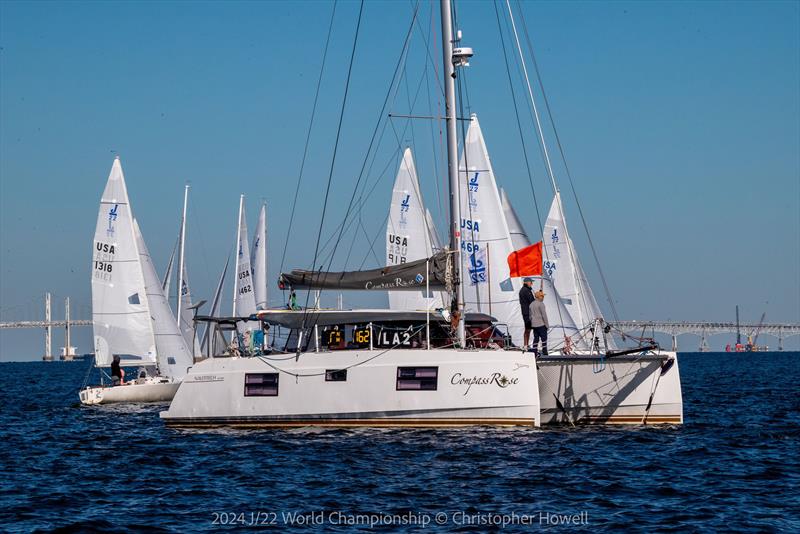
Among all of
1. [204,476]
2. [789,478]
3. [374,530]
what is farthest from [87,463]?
[789,478]

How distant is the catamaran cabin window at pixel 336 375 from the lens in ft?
83.6

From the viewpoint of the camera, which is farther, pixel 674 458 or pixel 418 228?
pixel 418 228

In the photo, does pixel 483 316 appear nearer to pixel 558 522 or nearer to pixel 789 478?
pixel 789 478

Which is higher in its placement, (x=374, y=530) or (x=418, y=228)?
(x=418, y=228)

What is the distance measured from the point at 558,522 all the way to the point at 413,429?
9356mm

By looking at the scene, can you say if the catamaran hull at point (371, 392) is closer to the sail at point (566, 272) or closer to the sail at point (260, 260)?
the sail at point (566, 272)

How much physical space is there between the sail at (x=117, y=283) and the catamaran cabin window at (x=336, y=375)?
781 inches

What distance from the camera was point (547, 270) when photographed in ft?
135

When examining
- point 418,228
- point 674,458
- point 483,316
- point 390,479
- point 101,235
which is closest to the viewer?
point 390,479

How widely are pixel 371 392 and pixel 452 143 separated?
6.67 meters

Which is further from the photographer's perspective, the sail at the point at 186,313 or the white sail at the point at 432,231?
the sail at the point at 186,313

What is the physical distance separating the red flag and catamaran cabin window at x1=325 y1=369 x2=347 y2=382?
16.5 feet

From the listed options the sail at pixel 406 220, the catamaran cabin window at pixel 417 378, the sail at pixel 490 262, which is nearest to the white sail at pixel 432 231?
the sail at pixel 406 220

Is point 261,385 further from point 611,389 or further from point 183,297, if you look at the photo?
point 183,297
